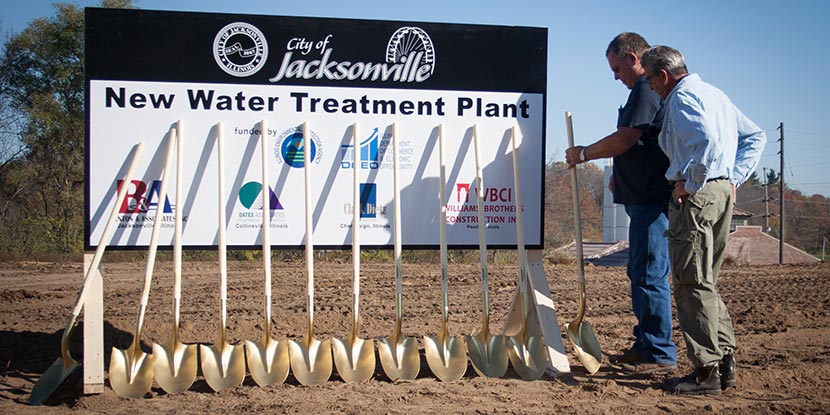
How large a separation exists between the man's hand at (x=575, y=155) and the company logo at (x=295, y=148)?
1888 millimetres

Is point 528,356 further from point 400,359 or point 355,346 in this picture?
point 355,346

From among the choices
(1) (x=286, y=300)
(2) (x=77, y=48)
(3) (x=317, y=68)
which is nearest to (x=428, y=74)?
(3) (x=317, y=68)

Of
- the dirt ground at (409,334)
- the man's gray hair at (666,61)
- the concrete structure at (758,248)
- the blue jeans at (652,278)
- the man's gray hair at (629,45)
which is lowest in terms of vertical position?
the concrete structure at (758,248)

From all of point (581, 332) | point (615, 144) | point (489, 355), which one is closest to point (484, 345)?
point (489, 355)

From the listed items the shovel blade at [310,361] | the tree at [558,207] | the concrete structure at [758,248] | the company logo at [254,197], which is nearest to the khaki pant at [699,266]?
the shovel blade at [310,361]

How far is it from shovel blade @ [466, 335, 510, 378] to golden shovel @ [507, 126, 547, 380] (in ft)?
0.28

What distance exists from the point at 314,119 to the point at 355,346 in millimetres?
1728

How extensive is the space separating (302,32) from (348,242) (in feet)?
5.38

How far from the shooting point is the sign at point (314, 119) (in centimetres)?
478

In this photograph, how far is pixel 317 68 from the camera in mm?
5012

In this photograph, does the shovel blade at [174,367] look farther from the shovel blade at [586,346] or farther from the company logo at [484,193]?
the shovel blade at [586,346]

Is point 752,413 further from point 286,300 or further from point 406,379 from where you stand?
point 286,300

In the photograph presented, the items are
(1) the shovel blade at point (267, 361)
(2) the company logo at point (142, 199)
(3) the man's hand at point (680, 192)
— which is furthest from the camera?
(2) the company logo at point (142, 199)

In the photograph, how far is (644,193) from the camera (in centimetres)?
485
